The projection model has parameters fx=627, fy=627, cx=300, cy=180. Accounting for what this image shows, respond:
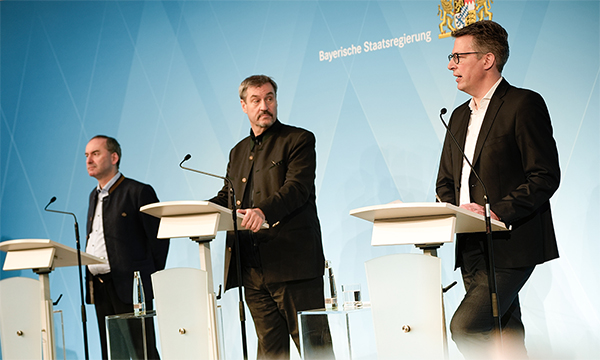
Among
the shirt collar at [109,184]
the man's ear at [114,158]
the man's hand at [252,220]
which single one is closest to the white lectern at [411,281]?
the man's hand at [252,220]

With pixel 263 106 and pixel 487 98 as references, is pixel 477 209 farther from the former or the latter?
pixel 263 106

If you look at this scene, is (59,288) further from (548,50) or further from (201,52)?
(548,50)

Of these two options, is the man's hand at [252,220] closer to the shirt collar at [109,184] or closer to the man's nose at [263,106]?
the man's nose at [263,106]

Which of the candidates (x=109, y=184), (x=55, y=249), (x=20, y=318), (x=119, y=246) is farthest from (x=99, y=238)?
(x=20, y=318)

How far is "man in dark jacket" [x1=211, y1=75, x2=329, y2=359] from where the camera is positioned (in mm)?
3473

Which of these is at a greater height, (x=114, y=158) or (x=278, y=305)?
(x=114, y=158)

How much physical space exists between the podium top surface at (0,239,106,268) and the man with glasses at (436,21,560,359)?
2.21 m

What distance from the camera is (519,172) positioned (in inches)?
114

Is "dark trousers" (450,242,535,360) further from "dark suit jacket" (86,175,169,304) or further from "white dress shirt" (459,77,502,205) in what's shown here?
"dark suit jacket" (86,175,169,304)

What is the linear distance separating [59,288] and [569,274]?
4.46 meters

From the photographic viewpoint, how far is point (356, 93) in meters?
4.79

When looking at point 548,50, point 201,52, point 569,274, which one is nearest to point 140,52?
point 201,52

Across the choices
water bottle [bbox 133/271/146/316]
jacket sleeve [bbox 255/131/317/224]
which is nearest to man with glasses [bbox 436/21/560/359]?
jacket sleeve [bbox 255/131/317/224]

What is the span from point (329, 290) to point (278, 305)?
0.36m
